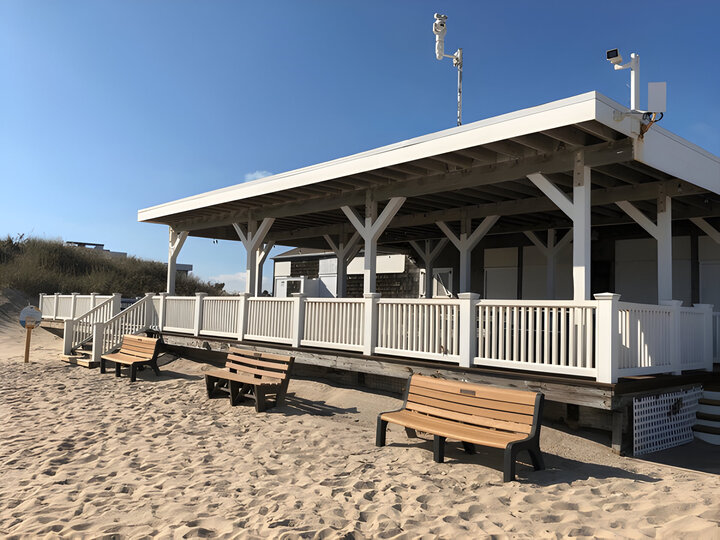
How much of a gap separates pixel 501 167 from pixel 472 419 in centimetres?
390

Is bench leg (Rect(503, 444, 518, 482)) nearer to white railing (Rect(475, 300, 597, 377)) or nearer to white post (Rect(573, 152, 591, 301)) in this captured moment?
white railing (Rect(475, 300, 597, 377))

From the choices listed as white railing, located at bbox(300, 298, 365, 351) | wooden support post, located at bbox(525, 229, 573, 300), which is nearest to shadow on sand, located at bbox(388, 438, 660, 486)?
white railing, located at bbox(300, 298, 365, 351)

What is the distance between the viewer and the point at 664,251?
7859mm

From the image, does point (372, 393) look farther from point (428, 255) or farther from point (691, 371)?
point (428, 255)

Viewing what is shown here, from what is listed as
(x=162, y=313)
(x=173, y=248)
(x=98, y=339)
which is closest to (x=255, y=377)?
(x=162, y=313)

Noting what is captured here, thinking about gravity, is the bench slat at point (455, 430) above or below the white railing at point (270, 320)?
below

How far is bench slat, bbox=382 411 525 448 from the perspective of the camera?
17.0ft

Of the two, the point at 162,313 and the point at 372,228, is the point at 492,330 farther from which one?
the point at 162,313

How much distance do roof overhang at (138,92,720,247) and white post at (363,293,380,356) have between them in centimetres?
188

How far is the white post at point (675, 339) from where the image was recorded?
287 inches

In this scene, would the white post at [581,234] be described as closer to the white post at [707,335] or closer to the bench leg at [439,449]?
the bench leg at [439,449]

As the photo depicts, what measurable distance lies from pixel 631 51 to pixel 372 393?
603cm

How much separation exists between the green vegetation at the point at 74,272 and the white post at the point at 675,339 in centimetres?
2504

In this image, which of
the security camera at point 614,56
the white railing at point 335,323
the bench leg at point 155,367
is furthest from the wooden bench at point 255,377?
the security camera at point 614,56
